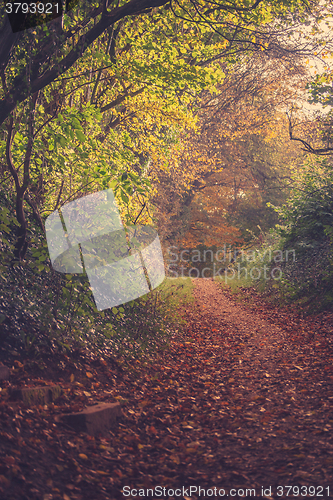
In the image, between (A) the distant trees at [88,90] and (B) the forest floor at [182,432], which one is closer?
(B) the forest floor at [182,432]

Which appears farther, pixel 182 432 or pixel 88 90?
pixel 88 90

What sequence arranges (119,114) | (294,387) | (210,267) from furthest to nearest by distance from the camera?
1. (210,267)
2. (119,114)
3. (294,387)

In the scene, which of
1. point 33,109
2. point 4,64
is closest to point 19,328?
point 33,109

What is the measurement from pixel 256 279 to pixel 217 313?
6133 mm

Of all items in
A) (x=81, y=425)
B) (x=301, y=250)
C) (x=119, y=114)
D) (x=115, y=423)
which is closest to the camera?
(x=81, y=425)

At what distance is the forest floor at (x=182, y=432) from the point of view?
3293mm

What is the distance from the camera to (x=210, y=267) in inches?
1427

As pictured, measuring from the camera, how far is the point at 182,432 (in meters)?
4.57

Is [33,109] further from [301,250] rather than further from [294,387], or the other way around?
[301,250]

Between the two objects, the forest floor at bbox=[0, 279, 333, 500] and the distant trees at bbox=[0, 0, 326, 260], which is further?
the distant trees at bbox=[0, 0, 326, 260]

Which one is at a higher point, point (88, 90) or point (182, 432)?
point (88, 90)

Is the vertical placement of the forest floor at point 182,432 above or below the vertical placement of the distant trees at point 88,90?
below

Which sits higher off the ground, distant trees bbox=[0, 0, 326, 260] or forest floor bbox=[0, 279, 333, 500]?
distant trees bbox=[0, 0, 326, 260]

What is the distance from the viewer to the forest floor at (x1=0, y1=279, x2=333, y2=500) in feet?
10.8
